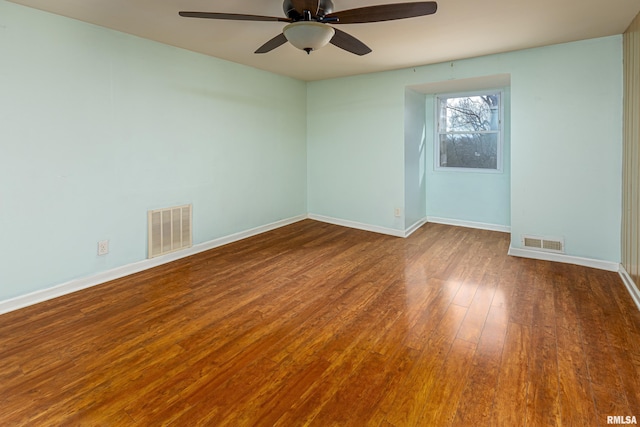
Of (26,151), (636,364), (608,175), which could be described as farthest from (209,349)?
(608,175)

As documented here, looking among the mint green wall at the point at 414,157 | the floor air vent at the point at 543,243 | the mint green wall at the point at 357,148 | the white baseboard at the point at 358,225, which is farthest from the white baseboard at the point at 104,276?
the floor air vent at the point at 543,243

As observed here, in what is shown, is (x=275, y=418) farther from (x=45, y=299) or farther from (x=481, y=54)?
(x=481, y=54)

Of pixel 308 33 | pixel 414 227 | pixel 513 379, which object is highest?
pixel 308 33

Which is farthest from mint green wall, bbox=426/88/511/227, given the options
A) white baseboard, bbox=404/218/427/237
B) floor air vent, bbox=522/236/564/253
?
floor air vent, bbox=522/236/564/253

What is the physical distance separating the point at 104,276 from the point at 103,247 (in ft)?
0.93

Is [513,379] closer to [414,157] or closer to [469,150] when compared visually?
[414,157]

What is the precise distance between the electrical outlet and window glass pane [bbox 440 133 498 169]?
496cm

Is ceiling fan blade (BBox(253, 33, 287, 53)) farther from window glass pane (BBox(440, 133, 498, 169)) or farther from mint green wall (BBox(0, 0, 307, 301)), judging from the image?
window glass pane (BBox(440, 133, 498, 169))

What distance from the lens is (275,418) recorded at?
1.71m

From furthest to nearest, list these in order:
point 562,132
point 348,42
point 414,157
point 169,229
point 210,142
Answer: point 414,157, point 210,142, point 169,229, point 562,132, point 348,42

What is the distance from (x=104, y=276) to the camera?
3.44m

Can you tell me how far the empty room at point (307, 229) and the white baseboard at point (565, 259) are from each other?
1.1 inches

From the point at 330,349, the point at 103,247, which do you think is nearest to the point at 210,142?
the point at 103,247

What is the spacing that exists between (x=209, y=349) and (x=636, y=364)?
8.54ft
